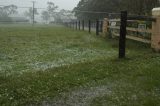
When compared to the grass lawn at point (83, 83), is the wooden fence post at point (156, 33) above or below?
above

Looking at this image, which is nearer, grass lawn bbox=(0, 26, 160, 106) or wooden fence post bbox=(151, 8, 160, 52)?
grass lawn bbox=(0, 26, 160, 106)

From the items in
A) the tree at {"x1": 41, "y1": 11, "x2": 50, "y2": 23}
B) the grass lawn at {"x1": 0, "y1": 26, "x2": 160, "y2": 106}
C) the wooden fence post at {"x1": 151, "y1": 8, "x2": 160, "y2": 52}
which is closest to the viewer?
the grass lawn at {"x1": 0, "y1": 26, "x2": 160, "y2": 106}

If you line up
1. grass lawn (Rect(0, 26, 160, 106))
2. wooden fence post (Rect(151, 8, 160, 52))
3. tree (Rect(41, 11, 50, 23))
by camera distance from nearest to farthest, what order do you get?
grass lawn (Rect(0, 26, 160, 106)) < wooden fence post (Rect(151, 8, 160, 52)) < tree (Rect(41, 11, 50, 23))

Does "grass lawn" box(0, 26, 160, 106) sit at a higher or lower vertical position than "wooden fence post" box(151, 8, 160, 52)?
lower

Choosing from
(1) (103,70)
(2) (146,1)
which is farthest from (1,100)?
(2) (146,1)

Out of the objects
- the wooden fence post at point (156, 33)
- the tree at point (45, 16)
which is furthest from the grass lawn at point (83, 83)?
the tree at point (45, 16)

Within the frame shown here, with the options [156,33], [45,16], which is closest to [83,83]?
[156,33]

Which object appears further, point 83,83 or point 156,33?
point 156,33

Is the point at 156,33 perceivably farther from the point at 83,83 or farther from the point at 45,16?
the point at 45,16

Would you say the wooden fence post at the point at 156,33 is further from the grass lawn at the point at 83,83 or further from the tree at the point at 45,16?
the tree at the point at 45,16

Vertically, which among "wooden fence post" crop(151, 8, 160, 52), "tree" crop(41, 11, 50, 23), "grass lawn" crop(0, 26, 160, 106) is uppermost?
"tree" crop(41, 11, 50, 23)

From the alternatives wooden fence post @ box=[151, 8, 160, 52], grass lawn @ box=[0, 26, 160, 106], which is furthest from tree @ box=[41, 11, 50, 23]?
grass lawn @ box=[0, 26, 160, 106]

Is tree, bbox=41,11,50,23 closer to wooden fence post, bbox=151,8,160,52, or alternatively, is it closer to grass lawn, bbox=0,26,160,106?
wooden fence post, bbox=151,8,160,52

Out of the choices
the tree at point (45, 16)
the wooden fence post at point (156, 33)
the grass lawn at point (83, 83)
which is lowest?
the grass lawn at point (83, 83)
